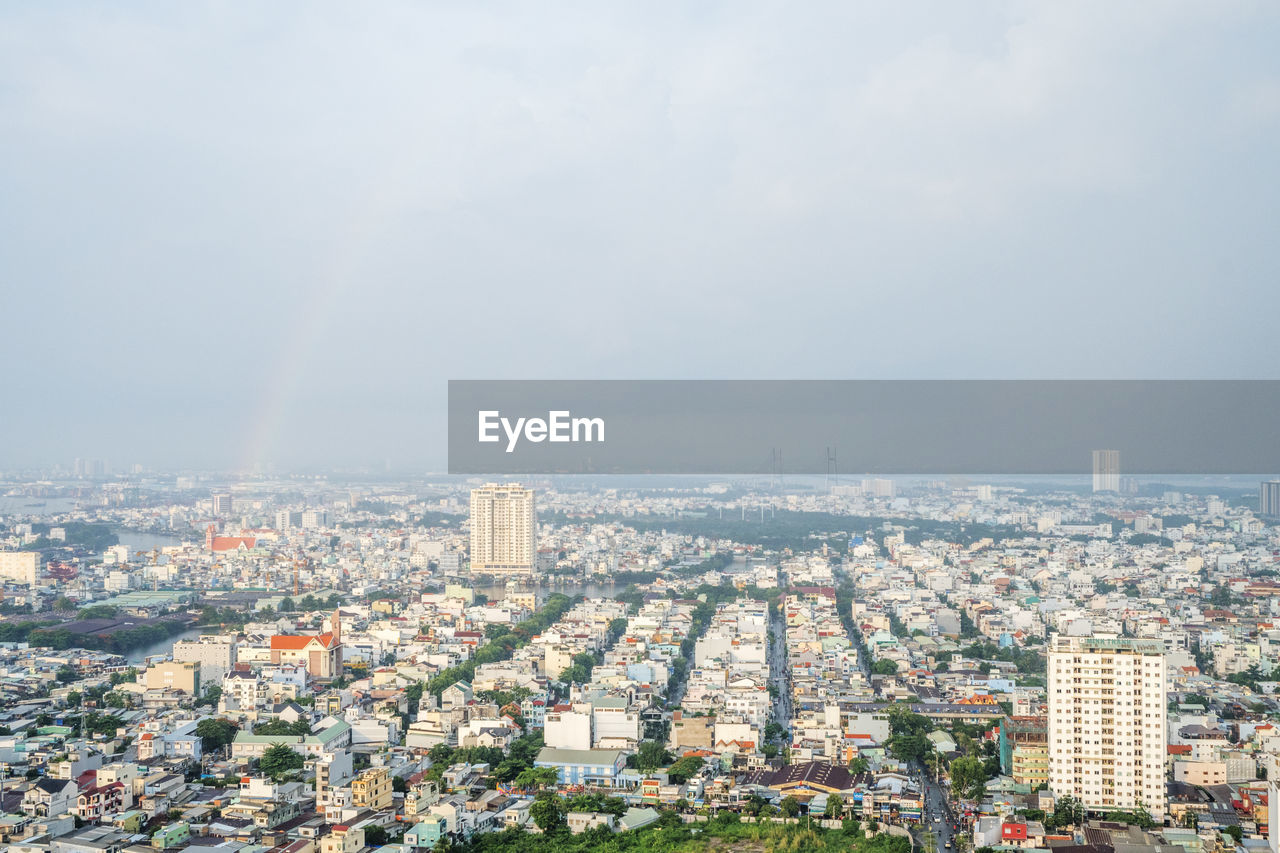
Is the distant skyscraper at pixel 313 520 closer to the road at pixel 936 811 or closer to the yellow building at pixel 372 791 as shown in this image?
the yellow building at pixel 372 791

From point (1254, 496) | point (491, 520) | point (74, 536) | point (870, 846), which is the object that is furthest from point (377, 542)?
point (1254, 496)

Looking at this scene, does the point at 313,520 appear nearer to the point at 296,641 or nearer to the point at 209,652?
the point at 209,652

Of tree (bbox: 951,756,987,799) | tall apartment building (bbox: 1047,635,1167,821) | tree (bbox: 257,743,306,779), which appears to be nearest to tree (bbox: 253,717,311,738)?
tree (bbox: 257,743,306,779)

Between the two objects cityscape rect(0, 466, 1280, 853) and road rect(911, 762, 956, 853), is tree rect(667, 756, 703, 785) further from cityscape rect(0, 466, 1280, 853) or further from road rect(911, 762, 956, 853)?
road rect(911, 762, 956, 853)

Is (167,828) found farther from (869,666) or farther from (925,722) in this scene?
(869,666)

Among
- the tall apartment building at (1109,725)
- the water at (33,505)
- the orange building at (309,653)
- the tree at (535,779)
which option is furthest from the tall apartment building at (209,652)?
the water at (33,505)

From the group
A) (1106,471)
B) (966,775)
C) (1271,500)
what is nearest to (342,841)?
(966,775)
